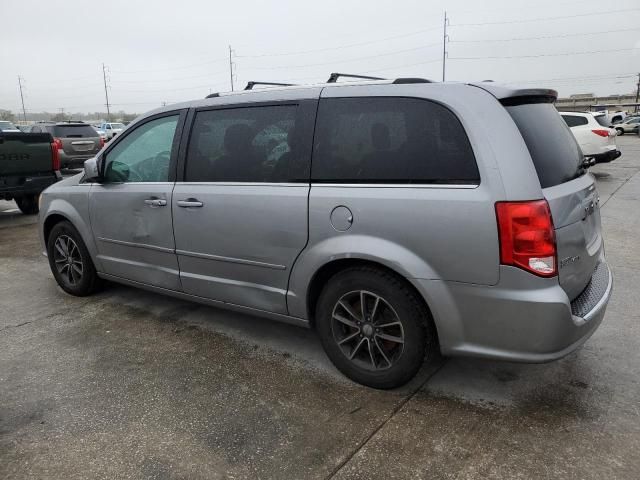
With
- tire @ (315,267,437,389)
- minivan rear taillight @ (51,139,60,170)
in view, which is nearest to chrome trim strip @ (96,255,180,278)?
tire @ (315,267,437,389)

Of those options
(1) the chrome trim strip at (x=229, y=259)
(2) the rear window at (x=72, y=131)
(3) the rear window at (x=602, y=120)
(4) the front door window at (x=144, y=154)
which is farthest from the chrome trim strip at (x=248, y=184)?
(3) the rear window at (x=602, y=120)

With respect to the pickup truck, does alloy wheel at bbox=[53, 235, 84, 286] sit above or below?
below

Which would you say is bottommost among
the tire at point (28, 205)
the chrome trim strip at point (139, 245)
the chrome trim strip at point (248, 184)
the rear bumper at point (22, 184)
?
the tire at point (28, 205)

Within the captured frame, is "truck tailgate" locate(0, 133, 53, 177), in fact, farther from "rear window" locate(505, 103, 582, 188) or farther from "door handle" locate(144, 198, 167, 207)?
"rear window" locate(505, 103, 582, 188)

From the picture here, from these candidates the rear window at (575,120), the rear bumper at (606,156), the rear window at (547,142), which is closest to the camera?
the rear window at (547,142)

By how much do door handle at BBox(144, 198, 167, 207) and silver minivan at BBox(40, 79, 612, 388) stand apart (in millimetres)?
16

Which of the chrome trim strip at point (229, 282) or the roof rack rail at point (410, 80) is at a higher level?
the roof rack rail at point (410, 80)

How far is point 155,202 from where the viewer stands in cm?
377

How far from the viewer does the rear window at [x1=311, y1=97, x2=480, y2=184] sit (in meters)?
2.62

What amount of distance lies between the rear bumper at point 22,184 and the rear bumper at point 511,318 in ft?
26.1

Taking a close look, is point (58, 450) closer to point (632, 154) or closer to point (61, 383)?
point (61, 383)

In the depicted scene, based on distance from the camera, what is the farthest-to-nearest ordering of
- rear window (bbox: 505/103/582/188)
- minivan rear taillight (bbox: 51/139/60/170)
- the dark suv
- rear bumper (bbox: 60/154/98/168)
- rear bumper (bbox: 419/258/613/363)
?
the dark suv
rear bumper (bbox: 60/154/98/168)
minivan rear taillight (bbox: 51/139/60/170)
rear window (bbox: 505/103/582/188)
rear bumper (bbox: 419/258/613/363)

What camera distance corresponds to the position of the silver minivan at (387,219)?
2.49m

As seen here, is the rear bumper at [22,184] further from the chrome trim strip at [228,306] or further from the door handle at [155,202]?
the door handle at [155,202]
